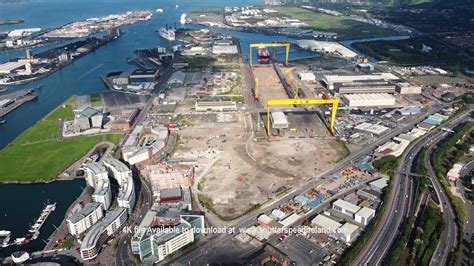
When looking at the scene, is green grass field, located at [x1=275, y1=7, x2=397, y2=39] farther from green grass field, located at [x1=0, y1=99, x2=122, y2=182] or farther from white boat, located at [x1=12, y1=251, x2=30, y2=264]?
white boat, located at [x1=12, y1=251, x2=30, y2=264]

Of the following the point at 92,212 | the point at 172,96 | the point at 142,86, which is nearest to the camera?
the point at 92,212

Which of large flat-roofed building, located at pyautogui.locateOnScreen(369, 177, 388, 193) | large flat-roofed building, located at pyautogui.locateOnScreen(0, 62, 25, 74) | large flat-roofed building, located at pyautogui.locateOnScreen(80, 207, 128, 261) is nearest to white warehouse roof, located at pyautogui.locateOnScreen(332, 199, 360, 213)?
large flat-roofed building, located at pyautogui.locateOnScreen(369, 177, 388, 193)

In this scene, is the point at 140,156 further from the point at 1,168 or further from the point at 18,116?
the point at 18,116

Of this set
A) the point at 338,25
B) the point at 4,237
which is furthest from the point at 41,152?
the point at 338,25

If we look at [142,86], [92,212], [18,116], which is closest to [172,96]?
[142,86]

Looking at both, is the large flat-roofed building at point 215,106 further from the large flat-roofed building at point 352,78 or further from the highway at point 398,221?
the highway at point 398,221

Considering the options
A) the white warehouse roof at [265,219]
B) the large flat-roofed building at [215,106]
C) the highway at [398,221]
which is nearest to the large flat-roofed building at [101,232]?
the white warehouse roof at [265,219]
